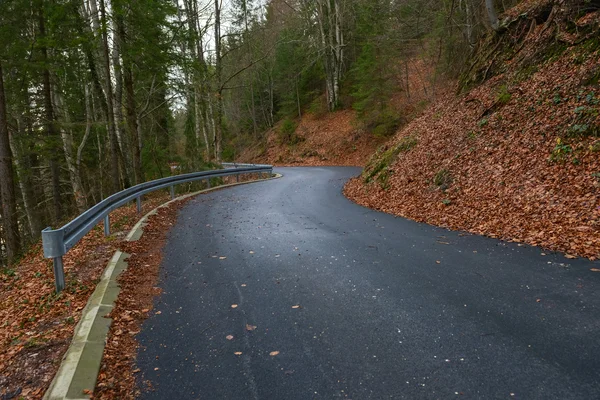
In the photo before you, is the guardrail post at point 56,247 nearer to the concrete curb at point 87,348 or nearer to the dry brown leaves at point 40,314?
the dry brown leaves at point 40,314

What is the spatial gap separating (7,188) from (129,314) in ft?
27.5

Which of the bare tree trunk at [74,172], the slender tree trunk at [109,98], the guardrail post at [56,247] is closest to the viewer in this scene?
the guardrail post at [56,247]

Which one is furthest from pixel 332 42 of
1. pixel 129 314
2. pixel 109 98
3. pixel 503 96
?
pixel 129 314

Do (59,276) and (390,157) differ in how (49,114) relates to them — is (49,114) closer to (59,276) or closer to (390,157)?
→ (59,276)

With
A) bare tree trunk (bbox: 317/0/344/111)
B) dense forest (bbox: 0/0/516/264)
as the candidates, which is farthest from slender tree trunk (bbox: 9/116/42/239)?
bare tree trunk (bbox: 317/0/344/111)

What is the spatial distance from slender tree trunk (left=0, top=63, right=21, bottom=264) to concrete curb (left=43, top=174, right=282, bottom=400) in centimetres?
680

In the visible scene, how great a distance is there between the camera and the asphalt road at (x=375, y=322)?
9.96 ft

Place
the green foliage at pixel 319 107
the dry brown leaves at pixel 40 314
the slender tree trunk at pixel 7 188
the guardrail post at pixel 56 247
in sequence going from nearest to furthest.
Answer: the dry brown leaves at pixel 40 314
the guardrail post at pixel 56 247
the slender tree trunk at pixel 7 188
the green foliage at pixel 319 107

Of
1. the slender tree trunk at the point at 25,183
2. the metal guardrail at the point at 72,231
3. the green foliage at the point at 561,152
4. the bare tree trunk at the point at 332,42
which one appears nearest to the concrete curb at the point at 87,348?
the metal guardrail at the point at 72,231

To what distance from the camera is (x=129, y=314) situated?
4.52 meters

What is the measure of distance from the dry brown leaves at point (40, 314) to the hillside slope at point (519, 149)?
22.7 feet

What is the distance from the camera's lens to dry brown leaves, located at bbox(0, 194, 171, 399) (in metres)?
3.35

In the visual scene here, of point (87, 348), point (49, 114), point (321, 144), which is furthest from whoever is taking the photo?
point (321, 144)

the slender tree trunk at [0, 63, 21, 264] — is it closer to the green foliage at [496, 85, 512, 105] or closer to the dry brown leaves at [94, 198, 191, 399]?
the dry brown leaves at [94, 198, 191, 399]
